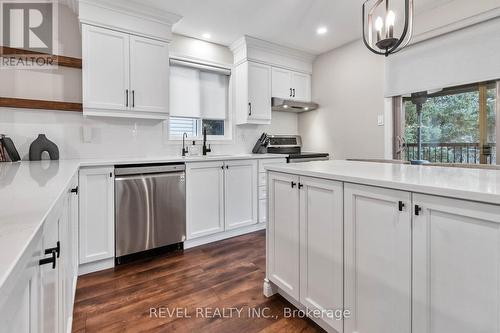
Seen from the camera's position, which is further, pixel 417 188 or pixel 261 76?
pixel 261 76

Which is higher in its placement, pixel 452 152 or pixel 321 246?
pixel 452 152

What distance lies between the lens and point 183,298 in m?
1.97

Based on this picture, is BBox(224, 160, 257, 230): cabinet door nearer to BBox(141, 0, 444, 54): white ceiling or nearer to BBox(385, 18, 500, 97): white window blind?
BBox(141, 0, 444, 54): white ceiling

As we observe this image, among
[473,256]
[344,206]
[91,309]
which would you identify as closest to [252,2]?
[344,206]

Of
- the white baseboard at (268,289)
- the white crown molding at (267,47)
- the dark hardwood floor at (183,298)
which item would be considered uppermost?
the white crown molding at (267,47)

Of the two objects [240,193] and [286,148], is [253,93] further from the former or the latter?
[240,193]

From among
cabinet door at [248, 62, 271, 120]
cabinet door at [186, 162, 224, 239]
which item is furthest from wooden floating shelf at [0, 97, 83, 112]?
cabinet door at [248, 62, 271, 120]

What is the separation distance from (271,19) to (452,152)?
2.58m

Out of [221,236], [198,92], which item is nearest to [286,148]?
[198,92]

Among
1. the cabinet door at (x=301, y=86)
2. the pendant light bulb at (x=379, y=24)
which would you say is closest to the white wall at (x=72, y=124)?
the cabinet door at (x=301, y=86)

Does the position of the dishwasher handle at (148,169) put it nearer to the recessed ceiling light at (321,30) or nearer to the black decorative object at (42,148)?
the black decorative object at (42,148)

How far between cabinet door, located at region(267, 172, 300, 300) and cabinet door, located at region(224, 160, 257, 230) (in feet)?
4.19

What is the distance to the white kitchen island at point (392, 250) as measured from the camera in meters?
0.93

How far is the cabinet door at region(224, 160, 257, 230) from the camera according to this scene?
10.5ft
